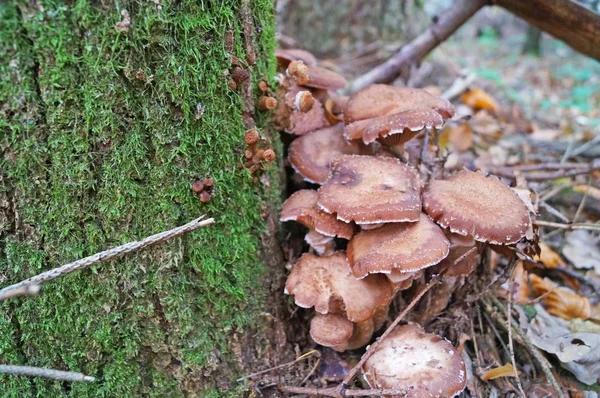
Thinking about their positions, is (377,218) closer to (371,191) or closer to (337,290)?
(371,191)

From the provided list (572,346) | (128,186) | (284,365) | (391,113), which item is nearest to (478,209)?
(391,113)

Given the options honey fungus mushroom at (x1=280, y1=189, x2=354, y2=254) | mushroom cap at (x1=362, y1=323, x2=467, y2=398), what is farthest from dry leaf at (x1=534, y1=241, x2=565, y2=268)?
honey fungus mushroom at (x1=280, y1=189, x2=354, y2=254)

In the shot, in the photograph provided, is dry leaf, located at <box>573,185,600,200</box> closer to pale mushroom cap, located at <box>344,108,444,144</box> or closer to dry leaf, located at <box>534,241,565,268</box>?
dry leaf, located at <box>534,241,565,268</box>

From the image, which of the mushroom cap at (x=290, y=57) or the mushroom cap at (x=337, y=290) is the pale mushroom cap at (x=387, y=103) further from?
the mushroom cap at (x=337, y=290)

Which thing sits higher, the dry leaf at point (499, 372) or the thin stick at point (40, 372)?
the thin stick at point (40, 372)

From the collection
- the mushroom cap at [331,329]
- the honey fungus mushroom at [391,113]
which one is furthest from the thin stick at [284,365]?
the honey fungus mushroom at [391,113]

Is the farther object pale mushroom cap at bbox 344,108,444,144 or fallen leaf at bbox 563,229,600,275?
fallen leaf at bbox 563,229,600,275
